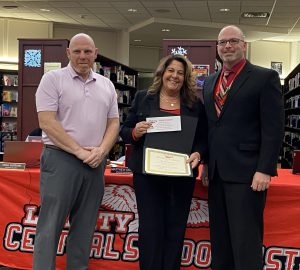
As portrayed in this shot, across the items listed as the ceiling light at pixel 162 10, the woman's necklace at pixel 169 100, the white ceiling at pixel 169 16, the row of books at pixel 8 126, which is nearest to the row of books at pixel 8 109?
the row of books at pixel 8 126

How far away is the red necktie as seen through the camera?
7.45 ft

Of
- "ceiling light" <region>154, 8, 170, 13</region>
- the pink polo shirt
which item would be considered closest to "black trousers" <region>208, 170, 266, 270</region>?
the pink polo shirt

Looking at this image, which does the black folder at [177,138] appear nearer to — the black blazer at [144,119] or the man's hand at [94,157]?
the black blazer at [144,119]

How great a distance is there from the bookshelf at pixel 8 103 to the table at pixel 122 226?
8.30 meters

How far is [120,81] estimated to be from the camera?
32.0ft

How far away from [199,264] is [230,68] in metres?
1.37

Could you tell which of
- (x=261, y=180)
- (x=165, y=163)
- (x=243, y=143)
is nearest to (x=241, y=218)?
(x=261, y=180)

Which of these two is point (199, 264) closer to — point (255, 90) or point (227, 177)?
point (227, 177)

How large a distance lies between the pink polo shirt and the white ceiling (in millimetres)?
7132

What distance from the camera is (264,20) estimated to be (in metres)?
10.6

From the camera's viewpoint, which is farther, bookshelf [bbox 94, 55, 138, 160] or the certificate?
bookshelf [bbox 94, 55, 138, 160]

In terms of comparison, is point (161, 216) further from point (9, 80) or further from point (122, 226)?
point (9, 80)

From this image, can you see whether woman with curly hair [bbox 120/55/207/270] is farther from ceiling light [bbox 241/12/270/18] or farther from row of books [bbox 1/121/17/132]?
row of books [bbox 1/121/17/132]

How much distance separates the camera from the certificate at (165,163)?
2.26 m
